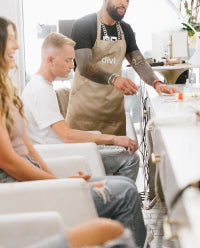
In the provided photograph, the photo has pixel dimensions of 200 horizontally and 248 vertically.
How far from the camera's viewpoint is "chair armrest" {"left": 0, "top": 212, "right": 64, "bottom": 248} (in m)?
1.10

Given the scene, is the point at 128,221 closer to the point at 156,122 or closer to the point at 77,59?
the point at 156,122

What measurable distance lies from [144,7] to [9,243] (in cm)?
427

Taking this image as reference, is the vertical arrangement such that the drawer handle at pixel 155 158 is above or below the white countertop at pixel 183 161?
below

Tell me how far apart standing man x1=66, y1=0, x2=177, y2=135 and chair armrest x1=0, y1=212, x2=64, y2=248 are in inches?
62.6

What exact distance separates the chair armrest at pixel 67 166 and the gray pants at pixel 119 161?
21.2 inches

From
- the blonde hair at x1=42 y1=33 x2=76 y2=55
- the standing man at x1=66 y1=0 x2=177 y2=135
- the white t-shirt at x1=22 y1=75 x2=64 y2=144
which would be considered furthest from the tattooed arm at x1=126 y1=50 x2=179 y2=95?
the white t-shirt at x1=22 y1=75 x2=64 y2=144

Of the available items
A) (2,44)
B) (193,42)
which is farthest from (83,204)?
(193,42)

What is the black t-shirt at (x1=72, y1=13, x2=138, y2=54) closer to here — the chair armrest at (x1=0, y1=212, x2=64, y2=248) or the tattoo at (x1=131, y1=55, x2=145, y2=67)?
the tattoo at (x1=131, y1=55, x2=145, y2=67)

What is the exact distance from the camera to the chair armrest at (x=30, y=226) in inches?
43.3

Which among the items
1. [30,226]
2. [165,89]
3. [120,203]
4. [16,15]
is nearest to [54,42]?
[165,89]

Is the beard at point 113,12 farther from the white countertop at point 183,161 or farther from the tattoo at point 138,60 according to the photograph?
the white countertop at point 183,161

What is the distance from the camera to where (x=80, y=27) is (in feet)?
9.02

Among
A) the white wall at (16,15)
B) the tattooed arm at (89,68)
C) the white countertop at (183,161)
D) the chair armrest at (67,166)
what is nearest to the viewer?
the white countertop at (183,161)

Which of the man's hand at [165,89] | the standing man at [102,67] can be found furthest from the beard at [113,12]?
the man's hand at [165,89]
